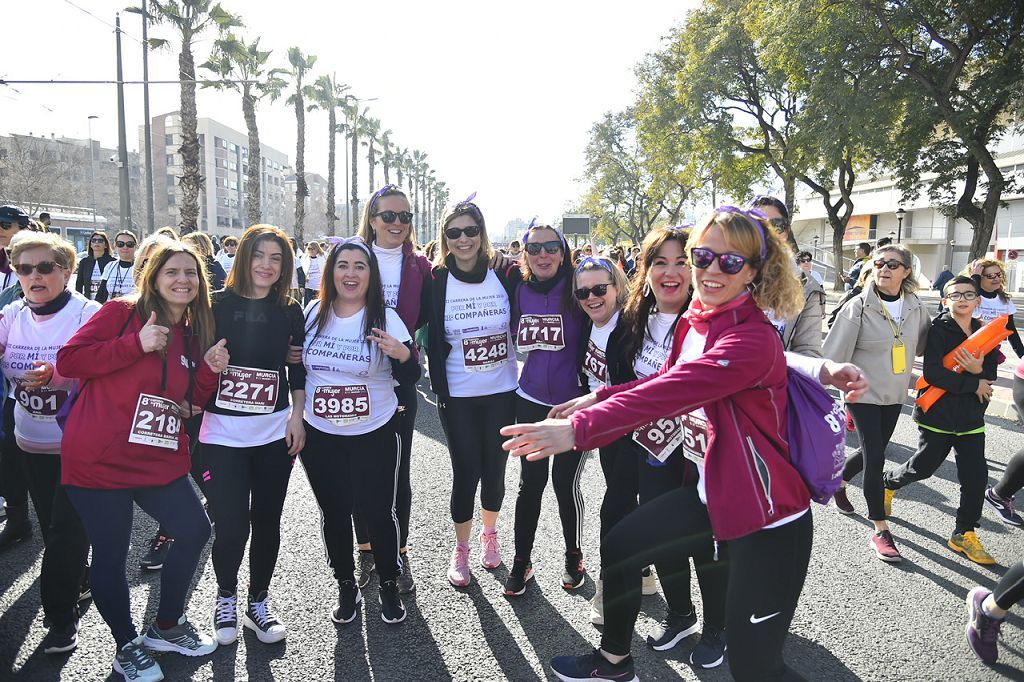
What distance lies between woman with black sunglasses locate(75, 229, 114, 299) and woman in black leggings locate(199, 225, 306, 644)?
6384 millimetres

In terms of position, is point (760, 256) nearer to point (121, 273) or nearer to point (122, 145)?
point (121, 273)

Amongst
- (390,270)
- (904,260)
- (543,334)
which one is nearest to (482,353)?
(543,334)

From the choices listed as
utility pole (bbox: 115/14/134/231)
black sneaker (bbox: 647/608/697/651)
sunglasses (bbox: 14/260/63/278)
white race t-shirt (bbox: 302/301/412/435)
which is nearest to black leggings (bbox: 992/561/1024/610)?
black sneaker (bbox: 647/608/697/651)

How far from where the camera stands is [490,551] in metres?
4.06

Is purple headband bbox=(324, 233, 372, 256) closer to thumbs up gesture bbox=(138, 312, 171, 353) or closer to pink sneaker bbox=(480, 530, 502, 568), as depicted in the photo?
thumbs up gesture bbox=(138, 312, 171, 353)

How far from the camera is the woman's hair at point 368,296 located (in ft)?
11.3

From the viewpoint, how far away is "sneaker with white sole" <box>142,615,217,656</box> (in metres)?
3.04

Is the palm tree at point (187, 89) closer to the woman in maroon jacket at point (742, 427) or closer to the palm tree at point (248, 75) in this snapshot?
the palm tree at point (248, 75)

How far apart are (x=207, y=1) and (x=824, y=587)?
24031 mm

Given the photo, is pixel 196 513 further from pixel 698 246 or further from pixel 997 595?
pixel 997 595

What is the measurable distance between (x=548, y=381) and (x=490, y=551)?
4.01ft

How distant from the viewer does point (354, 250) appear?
11.3ft

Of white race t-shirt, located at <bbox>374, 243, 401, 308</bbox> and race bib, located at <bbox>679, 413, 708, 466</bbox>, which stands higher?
white race t-shirt, located at <bbox>374, 243, 401, 308</bbox>

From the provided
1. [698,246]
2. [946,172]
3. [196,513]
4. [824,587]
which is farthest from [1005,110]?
[196,513]
